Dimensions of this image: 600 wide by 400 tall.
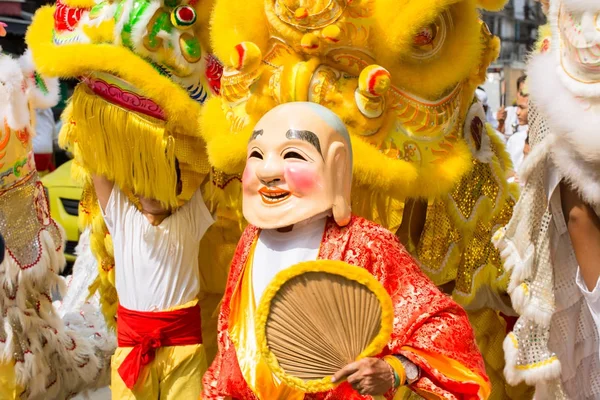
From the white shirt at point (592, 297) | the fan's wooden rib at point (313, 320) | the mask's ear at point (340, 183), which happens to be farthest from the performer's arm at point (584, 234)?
the fan's wooden rib at point (313, 320)

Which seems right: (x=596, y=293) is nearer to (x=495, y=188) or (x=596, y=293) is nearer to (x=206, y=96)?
(x=495, y=188)

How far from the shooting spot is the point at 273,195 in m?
2.28

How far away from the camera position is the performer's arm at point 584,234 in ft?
7.80

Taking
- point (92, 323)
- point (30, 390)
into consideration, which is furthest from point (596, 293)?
point (92, 323)

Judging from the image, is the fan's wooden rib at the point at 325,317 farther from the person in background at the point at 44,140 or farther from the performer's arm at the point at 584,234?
the person in background at the point at 44,140

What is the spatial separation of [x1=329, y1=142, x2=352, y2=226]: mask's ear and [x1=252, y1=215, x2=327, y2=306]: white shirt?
61 mm

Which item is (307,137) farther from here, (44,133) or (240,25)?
(44,133)

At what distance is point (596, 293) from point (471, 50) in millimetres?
910

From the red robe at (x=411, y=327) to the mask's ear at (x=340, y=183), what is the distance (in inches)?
1.5

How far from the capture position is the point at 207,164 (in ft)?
11.5

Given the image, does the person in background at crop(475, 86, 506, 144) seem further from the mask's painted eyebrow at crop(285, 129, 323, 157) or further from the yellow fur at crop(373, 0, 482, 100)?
the mask's painted eyebrow at crop(285, 129, 323, 157)

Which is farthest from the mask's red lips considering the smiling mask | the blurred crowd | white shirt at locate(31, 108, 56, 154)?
white shirt at locate(31, 108, 56, 154)

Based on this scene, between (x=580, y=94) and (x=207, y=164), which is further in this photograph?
(x=207, y=164)

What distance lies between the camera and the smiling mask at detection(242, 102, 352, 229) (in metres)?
2.24
